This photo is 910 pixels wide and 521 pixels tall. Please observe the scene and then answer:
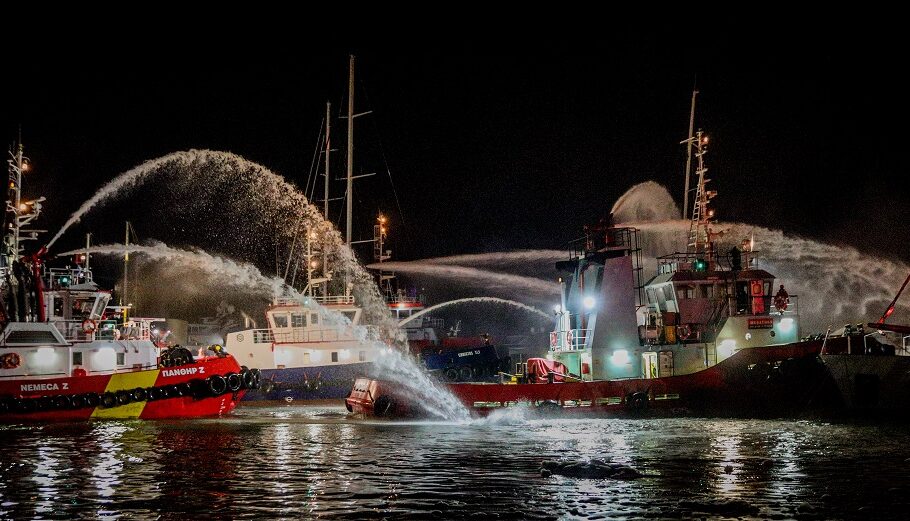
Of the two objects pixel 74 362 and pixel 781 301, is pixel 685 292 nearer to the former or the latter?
pixel 781 301

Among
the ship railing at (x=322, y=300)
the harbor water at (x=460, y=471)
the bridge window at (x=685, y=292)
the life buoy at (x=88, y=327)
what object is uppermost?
the ship railing at (x=322, y=300)

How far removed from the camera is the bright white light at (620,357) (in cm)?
3105

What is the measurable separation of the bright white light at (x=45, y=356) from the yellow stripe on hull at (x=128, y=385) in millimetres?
2437

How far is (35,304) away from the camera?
106 ft

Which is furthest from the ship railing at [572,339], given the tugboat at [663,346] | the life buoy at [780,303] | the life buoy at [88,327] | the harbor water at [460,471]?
the life buoy at [88,327]

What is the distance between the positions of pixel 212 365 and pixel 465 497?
21145mm

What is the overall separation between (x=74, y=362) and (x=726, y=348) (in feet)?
78.9

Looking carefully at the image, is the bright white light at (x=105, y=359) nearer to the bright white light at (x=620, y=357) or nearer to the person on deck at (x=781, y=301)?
the bright white light at (x=620, y=357)

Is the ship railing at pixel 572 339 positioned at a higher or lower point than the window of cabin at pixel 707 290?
lower

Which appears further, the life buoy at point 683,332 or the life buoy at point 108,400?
the life buoy at point 108,400

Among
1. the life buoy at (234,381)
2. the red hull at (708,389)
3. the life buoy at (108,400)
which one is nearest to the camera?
the red hull at (708,389)

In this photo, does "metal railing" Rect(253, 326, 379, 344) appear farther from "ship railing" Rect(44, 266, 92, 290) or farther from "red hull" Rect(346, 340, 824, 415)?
"red hull" Rect(346, 340, 824, 415)

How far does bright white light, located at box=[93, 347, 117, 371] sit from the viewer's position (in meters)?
32.7

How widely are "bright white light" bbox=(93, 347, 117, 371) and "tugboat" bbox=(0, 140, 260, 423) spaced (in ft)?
0.13
